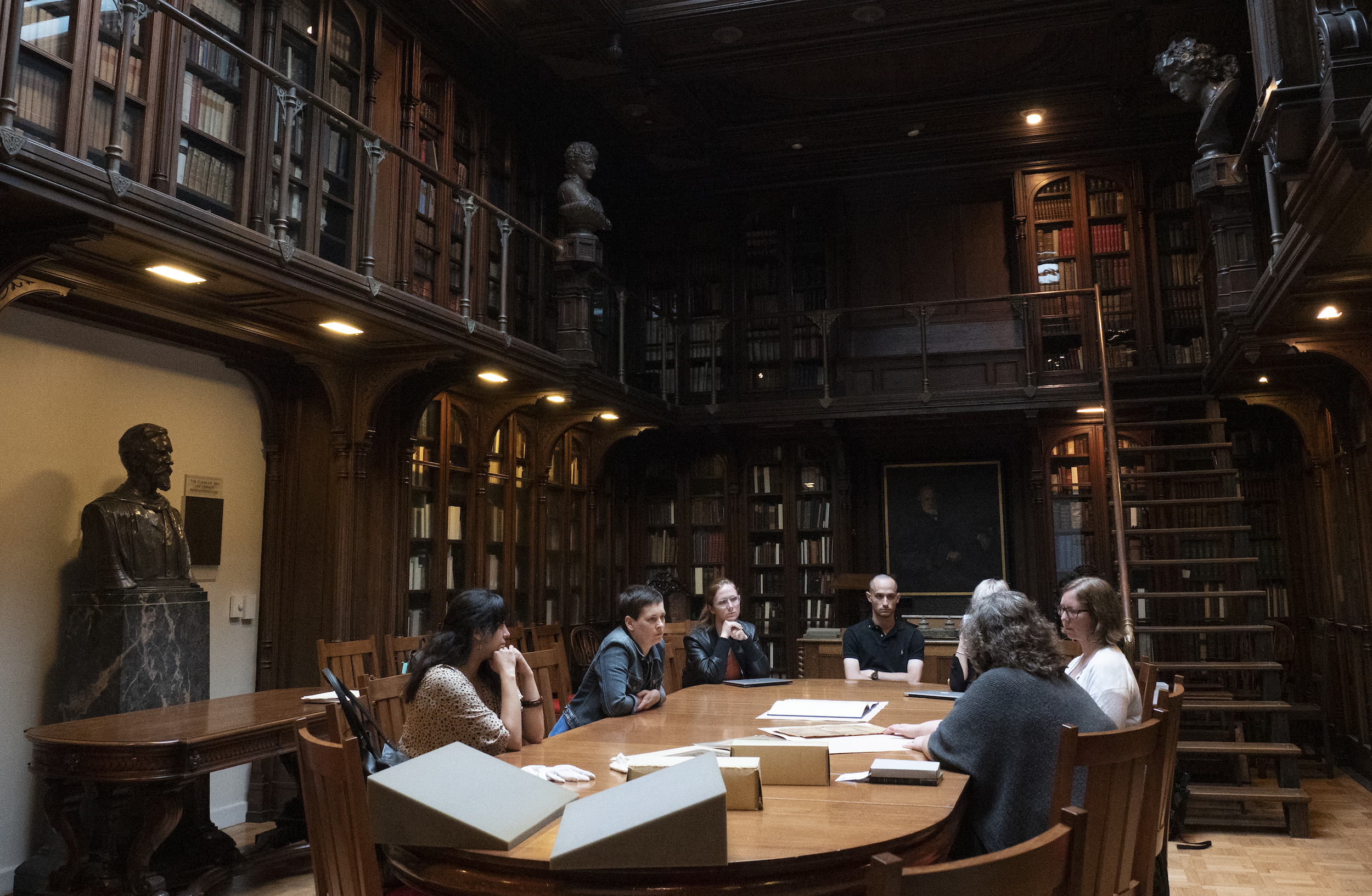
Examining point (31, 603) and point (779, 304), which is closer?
point (31, 603)

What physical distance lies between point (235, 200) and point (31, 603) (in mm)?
2111

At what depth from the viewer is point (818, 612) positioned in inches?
349

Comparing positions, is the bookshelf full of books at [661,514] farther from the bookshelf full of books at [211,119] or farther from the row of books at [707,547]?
the bookshelf full of books at [211,119]

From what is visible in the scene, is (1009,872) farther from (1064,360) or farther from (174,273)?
(1064,360)

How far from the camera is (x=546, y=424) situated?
7.77m

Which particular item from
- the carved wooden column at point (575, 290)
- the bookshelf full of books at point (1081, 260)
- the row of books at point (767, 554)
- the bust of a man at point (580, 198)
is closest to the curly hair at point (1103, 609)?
the carved wooden column at point (575, 290)

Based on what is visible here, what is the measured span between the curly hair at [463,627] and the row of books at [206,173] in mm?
2811

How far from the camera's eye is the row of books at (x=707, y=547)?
30.1ft

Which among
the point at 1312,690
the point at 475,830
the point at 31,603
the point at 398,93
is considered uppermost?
the point at 398,93

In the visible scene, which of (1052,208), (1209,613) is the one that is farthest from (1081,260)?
(1209,613)

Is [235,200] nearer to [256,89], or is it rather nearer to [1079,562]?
[256,89]

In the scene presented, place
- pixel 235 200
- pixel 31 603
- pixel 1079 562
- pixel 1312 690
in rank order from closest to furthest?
pixel 31 603
pixel 235 200
pixel 1312 690
pixel 1079 562

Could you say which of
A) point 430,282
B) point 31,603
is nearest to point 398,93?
point 430,282

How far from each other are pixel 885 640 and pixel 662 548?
157 inches
